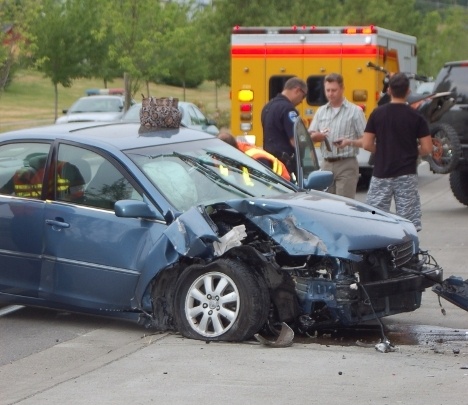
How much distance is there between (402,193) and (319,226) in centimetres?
302

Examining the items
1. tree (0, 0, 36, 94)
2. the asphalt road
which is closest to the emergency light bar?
the asphalt road

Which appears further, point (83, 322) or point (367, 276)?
point (83, 322)

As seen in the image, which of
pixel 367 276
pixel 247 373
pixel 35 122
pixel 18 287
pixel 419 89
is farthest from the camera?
pixel 35 122

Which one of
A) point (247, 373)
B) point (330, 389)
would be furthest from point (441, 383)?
point (247, 373)

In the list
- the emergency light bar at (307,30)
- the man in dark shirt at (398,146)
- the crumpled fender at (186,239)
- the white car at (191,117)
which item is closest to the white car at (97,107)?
the white car at (191,117)

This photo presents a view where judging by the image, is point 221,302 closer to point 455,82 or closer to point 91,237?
point 91,237

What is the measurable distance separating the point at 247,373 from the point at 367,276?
1318 millimetres

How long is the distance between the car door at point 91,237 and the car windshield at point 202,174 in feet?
0.78

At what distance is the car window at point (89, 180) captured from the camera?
8.31 m

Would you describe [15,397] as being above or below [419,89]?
below

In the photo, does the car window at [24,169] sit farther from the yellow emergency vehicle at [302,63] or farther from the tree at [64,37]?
the tree at [64,37]

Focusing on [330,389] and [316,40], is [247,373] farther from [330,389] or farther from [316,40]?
[316,40]

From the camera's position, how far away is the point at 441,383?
6.58 m

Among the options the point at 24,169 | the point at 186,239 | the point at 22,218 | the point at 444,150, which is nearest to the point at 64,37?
the point at 444,150
